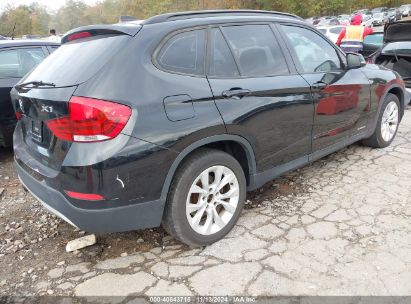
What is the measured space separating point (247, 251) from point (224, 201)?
0.43 meters

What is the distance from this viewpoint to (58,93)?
2.46m

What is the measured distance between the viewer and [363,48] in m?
9.32

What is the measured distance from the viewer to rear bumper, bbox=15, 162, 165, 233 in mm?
2447

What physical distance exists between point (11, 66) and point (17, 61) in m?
0.14

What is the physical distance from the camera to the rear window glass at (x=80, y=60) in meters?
2.48

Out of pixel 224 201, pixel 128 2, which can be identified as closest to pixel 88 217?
pixel 224 201

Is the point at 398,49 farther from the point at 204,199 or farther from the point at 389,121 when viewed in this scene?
the point at 204,199

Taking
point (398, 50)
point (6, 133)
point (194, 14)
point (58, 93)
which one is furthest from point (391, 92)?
point (6, 133)

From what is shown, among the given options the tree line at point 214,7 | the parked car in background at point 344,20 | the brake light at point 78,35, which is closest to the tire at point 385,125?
the brake light at point 78,35

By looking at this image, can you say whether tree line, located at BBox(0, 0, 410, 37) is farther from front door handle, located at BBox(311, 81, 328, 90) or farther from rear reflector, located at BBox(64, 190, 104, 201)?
rear reflector, located at BBox(64, 190, 104, 201)

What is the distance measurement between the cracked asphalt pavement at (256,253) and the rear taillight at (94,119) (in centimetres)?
105

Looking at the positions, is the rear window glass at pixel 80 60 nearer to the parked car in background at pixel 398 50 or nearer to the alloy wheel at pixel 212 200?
the alloy wheel at pixel 212 200

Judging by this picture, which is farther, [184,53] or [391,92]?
[391,92]

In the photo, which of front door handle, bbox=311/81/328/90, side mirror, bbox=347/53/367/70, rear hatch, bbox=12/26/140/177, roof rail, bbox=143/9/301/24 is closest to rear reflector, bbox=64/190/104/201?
rear hatch, bbox=12/26/140/177
